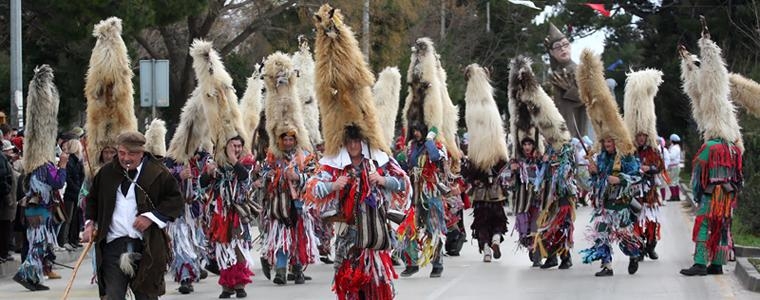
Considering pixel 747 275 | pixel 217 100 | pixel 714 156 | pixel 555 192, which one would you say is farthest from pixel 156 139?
pixel 747 275

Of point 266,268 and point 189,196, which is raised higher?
point 189,196

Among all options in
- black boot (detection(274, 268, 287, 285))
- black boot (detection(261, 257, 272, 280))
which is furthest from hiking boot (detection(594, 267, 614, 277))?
black boot (detection(261, 257, 272, 280))

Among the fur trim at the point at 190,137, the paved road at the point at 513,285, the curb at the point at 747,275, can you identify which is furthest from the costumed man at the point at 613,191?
the fur trim at the point at 190,137

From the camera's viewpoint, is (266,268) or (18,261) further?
(18,261)

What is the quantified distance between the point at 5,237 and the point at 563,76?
15.5 m

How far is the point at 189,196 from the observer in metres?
15.2

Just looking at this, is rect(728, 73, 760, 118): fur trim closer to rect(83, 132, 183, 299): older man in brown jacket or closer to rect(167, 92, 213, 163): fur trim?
rect(167, 92, 213, 163): fur trim

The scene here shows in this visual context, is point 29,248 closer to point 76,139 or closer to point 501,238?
point 76,139

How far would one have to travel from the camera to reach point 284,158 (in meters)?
15.3

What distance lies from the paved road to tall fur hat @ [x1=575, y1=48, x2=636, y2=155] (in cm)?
160

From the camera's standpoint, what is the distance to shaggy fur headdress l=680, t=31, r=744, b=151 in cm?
1524

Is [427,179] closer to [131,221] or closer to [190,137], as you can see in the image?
[190,137]

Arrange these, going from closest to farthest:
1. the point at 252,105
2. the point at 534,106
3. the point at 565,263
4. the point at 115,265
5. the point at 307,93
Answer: the point at 115,265 → the point at 565,263 → the point at 534,106 → the point at 307,93 → the point at 252,105

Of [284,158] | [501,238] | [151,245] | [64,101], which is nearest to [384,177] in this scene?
[151,245]
